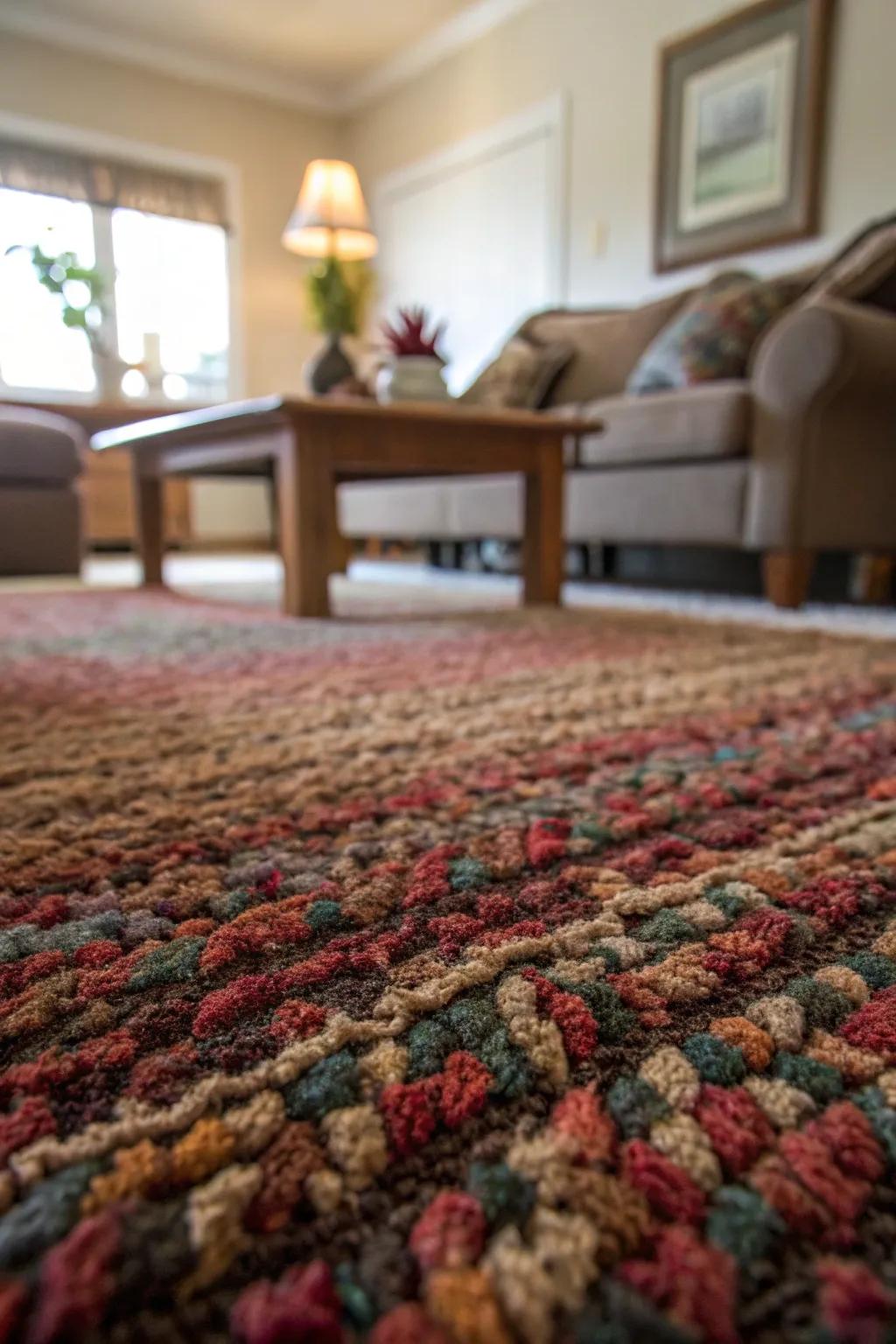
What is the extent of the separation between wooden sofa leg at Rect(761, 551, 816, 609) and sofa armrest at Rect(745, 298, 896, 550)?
0.03 m

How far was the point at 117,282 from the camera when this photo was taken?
4.72 meters

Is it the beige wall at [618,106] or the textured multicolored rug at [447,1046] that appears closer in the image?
the textured multicolored rug at [447,1046]

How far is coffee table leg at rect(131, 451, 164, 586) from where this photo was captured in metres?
2.32

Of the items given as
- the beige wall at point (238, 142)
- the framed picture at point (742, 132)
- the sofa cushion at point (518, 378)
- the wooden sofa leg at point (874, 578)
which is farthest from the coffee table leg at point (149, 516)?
the beige wall at point (238, 142)

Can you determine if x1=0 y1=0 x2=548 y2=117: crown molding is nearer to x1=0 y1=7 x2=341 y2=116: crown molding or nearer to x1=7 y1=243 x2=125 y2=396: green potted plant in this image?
x1=0 y1=7 x2=341 y2=116: crown molding

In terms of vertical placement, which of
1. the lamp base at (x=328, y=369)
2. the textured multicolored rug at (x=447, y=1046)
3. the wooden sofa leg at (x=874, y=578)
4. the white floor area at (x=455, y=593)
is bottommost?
the textured multicolored rug at (x=447, y=1046)

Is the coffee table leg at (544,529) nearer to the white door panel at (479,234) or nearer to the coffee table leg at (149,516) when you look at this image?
the coffee table leg at (149,516)

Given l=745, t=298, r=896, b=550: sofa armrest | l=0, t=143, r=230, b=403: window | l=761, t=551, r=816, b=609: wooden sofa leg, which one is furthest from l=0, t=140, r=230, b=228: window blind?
l=761, t=551, r=816, b=609: wooden sofa leg

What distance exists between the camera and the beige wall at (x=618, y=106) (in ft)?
8.96

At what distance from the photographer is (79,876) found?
463 millimetres

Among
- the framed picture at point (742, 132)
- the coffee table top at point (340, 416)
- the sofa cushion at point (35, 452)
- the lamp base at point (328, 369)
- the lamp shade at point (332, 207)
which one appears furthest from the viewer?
the lamp shade at point (332, 207)

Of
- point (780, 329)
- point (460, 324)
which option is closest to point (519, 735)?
point (780, 329)

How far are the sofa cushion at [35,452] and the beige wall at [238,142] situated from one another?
8.27 feet

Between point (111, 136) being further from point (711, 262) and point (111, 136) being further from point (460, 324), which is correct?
point (711, 262)
